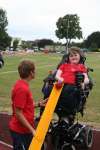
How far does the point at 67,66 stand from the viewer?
8641 millimetres

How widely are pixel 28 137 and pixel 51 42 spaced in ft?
458

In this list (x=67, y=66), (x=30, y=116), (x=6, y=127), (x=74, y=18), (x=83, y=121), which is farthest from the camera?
(x=74, y=18)

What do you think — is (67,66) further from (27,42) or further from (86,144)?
(27,42)

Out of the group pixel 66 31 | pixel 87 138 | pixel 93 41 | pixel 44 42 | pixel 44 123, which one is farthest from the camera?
pixel 44 42

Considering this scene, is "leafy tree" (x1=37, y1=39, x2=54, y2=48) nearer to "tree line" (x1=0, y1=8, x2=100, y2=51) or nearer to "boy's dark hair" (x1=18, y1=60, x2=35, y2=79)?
"tree line" (x1=0, y1=8, x2=100, y2=51)

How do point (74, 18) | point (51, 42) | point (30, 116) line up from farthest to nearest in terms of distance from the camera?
1. point (51, 42)
2. point (74, 18)
3. point (30, 116)

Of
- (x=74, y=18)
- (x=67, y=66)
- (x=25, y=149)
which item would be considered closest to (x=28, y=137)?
(x=25, y=149)

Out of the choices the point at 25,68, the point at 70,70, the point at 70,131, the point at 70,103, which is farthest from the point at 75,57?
the point at 25,68

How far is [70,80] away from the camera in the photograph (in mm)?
8375

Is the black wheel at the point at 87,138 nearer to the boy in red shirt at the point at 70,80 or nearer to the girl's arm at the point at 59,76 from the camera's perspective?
the boy in red shirt at the point at 70,80

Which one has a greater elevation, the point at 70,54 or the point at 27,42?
the point at 70,54

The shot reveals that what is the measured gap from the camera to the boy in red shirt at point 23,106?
613cm

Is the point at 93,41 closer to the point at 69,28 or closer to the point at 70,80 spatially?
the point at 69,28

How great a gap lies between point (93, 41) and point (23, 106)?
128677mm
